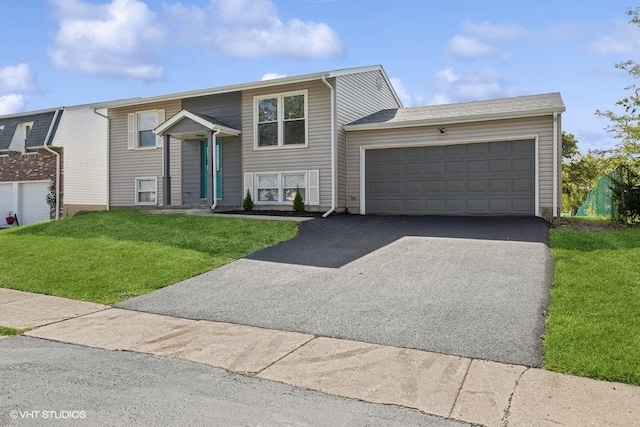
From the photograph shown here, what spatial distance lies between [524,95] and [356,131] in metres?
6.05

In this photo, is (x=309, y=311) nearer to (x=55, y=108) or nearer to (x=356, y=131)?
(x=356, y=131)

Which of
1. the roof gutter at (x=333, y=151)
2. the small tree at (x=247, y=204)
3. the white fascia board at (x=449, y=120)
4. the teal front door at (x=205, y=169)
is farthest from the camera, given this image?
the teal front door at (x=205, y=169)

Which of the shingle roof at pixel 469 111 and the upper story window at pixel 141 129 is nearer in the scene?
the shingle roof at pixel 469 111

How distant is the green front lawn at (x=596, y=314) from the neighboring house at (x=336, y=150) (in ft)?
16.6

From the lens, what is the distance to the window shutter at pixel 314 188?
14.7 meters

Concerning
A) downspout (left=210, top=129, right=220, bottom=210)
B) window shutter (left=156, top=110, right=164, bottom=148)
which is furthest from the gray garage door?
window shutter (left=156, top=110, right=164, bottom=148)

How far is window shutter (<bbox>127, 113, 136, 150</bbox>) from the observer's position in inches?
704

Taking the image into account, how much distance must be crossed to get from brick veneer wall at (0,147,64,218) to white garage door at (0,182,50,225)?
1.14 ft

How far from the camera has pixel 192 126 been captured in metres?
15.4

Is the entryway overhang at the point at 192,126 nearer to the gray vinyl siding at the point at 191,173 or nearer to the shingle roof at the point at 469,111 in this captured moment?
the gray vinyl siding at the point at 191,173

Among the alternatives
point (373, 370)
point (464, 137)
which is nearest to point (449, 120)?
point (464, 137)

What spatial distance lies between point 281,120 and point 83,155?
1194cm

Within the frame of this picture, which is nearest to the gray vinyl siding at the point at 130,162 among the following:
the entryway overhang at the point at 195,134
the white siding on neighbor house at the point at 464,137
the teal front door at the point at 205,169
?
the entryway overhang at the point at 195,134

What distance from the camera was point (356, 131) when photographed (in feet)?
48.7
